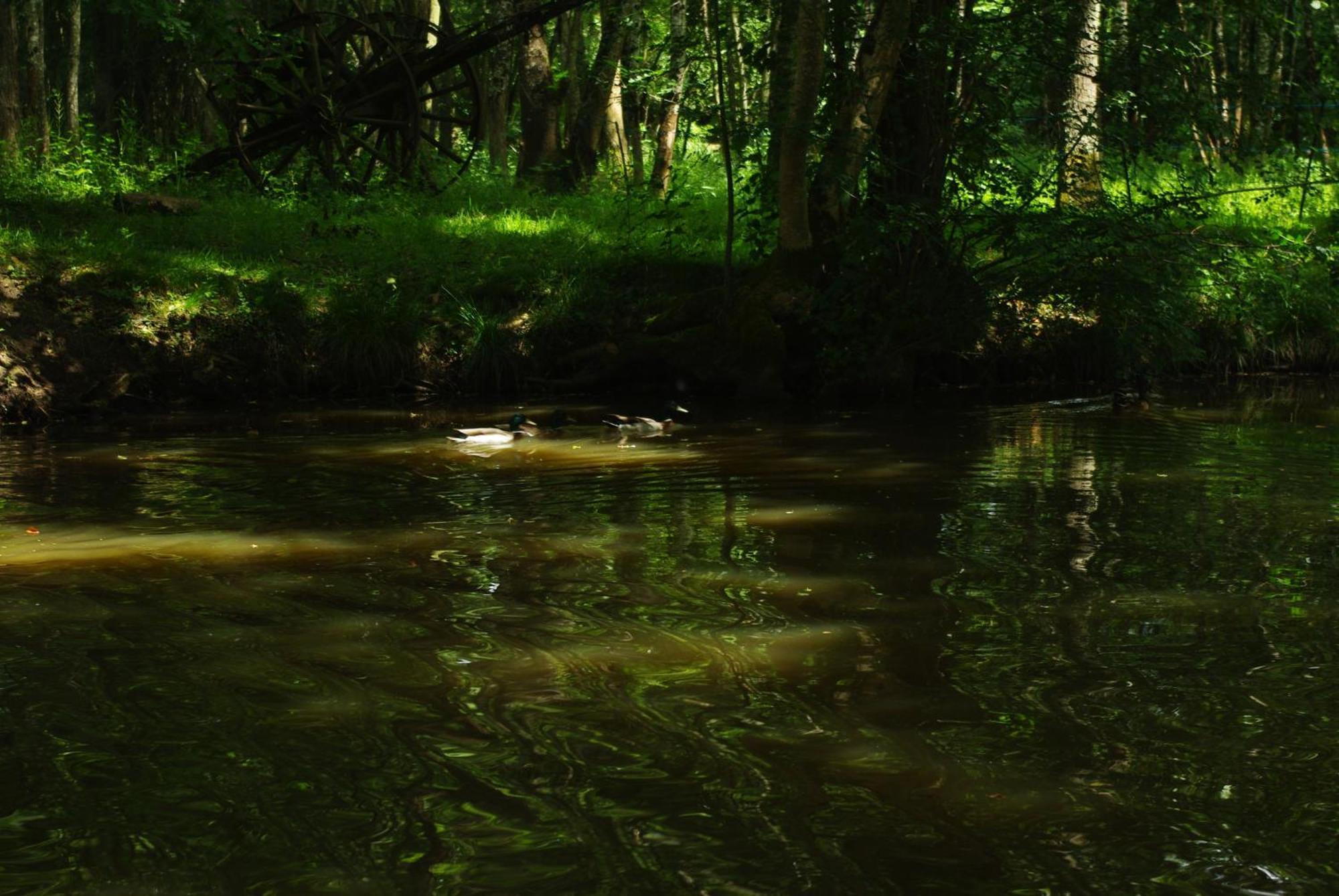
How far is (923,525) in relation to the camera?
667 cm

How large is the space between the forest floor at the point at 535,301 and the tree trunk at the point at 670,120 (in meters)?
1.77

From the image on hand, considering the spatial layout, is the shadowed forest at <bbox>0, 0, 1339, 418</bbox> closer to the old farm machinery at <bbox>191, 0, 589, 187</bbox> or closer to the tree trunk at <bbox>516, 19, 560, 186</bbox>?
the old farm machinery at <bbox>191, 0, 589, 187</bbox>

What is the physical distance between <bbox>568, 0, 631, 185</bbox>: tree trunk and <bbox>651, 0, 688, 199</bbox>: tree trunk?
2.62ft

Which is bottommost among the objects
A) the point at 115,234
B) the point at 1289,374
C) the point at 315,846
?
the point at 315,846

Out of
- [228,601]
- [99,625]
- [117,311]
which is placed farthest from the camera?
[117,311]

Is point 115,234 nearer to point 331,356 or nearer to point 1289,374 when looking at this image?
point 331,356

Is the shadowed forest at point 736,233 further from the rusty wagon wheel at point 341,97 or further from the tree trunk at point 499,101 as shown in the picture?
the tree trunk at point 499,101

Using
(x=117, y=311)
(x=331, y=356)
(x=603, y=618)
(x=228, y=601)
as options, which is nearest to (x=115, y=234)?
(x=117, y=311)

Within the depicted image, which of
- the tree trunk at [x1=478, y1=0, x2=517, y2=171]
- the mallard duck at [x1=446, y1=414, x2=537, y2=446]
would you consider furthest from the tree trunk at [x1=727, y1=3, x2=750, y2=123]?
the mallard duck at [x1=446, y1=414, x2=537, y2=446]

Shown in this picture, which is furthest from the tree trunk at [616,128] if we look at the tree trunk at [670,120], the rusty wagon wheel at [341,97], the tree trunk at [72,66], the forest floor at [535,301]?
the tree trunk at [72,66]

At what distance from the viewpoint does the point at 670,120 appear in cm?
1875

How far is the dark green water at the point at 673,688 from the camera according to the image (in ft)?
9.81

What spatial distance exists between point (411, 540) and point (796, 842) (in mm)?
3716

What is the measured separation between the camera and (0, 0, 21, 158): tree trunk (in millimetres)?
16453
